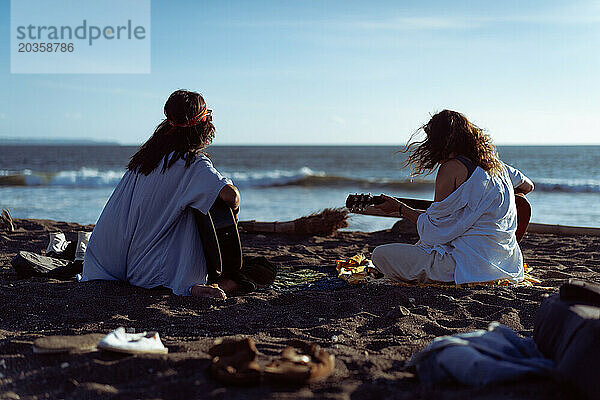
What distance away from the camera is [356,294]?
4562 millimetres

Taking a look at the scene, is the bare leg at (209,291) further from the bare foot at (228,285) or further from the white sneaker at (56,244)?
the white sneaker at (56,244)

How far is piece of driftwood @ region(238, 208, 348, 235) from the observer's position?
25.2 feet

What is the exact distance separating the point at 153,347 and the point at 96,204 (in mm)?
12565

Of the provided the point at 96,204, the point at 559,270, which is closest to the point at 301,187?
the point at 96,204

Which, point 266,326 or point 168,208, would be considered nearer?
point 266,326

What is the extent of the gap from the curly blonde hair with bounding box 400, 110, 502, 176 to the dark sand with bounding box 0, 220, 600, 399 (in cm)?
99

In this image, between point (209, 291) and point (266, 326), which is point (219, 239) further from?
point (266, 326)

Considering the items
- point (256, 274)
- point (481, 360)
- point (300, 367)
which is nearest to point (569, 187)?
point (256, 274)

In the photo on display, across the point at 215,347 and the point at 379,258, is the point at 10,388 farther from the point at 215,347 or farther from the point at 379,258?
the point at 379,258

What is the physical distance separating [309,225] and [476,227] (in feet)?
10.5

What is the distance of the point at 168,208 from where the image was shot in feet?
15.0

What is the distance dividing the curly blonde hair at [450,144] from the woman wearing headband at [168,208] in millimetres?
1490

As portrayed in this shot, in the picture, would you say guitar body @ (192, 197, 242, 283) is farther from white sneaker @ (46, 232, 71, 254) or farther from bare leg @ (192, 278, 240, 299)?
white sneaker @ (46, 232, 71, 254)

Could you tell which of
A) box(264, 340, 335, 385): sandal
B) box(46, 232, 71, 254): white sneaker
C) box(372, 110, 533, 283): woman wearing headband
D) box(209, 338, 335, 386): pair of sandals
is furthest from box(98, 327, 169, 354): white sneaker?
box(46, 232, 71, 254): white sneaker
